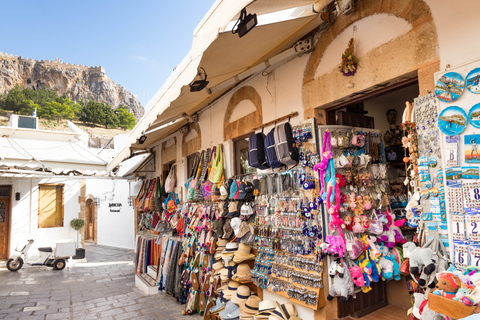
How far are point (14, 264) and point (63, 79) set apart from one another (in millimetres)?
51099

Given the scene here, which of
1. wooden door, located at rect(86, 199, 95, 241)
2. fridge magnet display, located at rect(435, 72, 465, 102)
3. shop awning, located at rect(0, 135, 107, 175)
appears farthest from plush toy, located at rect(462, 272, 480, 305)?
wooden door, located at rect(86, 199, 95, 241)

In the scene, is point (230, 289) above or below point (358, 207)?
below

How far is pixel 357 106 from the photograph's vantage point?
3.98 m

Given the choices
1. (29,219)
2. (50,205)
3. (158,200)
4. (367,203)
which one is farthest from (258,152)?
(50,205)

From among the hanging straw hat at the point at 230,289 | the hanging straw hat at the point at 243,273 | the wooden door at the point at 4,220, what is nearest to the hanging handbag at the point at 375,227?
the hanging straw hat at the point at 243,273

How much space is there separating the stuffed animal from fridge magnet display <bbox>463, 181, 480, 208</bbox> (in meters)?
0.48

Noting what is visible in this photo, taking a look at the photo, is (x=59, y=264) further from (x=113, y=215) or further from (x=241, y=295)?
(x=241, y=295)

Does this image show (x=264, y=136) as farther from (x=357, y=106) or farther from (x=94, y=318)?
(x=94, y=318)

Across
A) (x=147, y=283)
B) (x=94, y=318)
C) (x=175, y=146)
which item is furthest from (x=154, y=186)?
(x=94, y=318)

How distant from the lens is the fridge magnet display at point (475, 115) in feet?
6.57

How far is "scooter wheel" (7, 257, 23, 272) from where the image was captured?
32.8 feet

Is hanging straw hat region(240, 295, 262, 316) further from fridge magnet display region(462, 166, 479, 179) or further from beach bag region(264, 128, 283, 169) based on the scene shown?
fridge magnet display region(462, 166, 479, 179)

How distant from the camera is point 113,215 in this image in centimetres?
1656

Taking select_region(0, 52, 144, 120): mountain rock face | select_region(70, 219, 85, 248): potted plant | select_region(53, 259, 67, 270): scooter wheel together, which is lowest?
select_region(53, 259, 67, 270): scooter wheel
